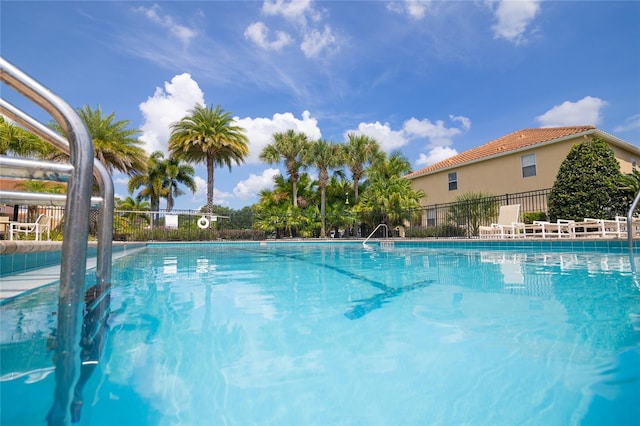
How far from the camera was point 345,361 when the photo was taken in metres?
1.75

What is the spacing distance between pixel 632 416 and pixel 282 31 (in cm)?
1596

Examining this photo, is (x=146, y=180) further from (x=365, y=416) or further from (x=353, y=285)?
(x=365, y=416)

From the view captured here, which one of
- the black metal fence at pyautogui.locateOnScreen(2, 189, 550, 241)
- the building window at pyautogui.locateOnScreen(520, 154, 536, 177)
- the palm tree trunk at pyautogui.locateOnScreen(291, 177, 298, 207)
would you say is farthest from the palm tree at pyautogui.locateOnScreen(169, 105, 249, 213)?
the building window at pyautogui.locateOnScreen(520, 154, 536, 177)

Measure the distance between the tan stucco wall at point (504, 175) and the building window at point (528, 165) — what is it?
0.17 metres

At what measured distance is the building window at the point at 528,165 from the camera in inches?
691

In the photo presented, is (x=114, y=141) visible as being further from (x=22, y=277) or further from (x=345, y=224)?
(x=22, y=277)

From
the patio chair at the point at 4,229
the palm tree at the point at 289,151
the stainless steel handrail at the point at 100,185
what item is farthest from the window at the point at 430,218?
the stainless steel handrail at the point at 100,185

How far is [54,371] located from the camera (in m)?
1.36

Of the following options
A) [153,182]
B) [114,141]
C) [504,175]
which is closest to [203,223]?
[114,141]

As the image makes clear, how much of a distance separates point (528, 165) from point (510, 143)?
2776 mm

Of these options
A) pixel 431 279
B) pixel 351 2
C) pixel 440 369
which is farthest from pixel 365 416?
pixel 351 2

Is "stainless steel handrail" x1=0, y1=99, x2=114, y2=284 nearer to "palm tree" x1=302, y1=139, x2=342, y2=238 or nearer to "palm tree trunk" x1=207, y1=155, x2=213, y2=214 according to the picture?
"palm tree trunk" x1=207, y1=155, x2=213, y2=214

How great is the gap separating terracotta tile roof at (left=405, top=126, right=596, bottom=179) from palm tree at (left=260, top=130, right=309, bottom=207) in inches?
328

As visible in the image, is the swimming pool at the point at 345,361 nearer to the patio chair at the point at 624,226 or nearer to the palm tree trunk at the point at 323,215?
the patio chair at the point at 624,226
